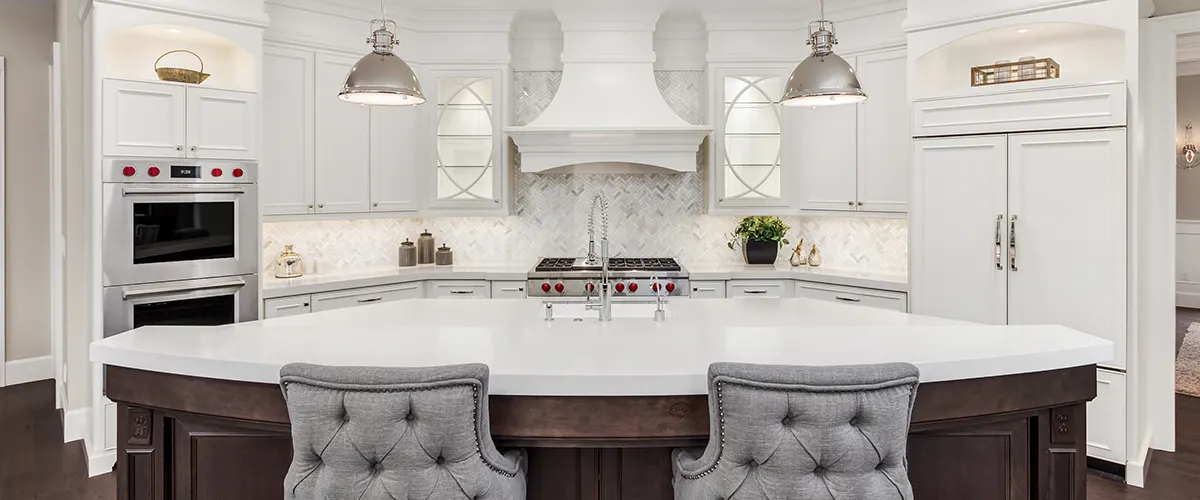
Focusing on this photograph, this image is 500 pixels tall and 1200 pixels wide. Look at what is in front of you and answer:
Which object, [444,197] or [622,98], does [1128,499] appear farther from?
[444,197]

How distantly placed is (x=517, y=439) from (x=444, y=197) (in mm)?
3663

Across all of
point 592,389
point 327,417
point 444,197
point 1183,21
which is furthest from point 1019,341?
point 444,197

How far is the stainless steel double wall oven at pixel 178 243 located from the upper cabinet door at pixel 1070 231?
13.8 ft

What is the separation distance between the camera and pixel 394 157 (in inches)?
196

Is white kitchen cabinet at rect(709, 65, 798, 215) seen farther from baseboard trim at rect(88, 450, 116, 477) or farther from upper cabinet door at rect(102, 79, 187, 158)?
baseboard trim at rect(88, 450, 116, 477)

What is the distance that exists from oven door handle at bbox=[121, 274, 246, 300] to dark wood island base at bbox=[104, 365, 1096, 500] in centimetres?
187

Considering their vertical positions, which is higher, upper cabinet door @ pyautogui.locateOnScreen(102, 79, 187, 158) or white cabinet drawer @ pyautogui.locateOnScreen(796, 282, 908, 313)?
upper cabinet door @ pyautogui.locateOnScreen(102, 79, 187, 158)

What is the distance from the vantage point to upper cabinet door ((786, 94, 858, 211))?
4766mm

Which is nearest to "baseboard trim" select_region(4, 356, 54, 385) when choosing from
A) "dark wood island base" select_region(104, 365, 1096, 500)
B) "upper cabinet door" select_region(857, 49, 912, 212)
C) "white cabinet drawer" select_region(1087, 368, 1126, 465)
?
"dark wood island base" select_region(104, 365, 1096, 500)

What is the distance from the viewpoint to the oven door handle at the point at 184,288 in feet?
11.7

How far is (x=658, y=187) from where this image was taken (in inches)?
217

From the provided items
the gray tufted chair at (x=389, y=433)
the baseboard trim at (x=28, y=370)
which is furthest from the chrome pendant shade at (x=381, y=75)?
the baseboard trim at (x=28, y=370)

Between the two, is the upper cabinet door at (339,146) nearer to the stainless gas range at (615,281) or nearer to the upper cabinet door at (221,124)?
the upper cabinet door at (221,124)

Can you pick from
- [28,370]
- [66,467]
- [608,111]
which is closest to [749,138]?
[608,111]
